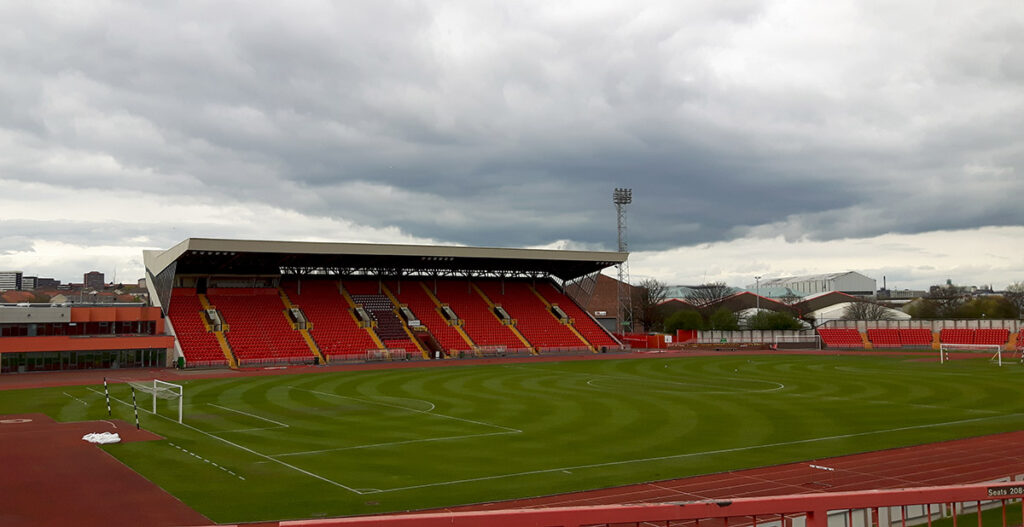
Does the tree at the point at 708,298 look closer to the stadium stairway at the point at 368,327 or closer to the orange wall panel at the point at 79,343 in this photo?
the stadium stairway at the point at 368,327

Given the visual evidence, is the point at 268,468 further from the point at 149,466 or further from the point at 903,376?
the point at 903,376

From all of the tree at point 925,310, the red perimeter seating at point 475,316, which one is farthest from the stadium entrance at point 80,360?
the tree at point 925,310

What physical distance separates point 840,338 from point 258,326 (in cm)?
6189

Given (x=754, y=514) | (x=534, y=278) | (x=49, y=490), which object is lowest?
(x=49, y=490)

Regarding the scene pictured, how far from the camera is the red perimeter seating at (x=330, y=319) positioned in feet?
209

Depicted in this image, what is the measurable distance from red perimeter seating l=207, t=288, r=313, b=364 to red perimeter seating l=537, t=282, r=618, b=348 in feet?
97.5

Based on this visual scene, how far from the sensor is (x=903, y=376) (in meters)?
45.2

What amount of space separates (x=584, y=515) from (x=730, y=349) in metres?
79.2

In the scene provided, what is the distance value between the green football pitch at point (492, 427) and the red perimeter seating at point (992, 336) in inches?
1170

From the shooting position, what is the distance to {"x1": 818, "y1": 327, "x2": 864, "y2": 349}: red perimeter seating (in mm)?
80250

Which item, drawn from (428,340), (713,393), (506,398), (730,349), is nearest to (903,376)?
(713,393)

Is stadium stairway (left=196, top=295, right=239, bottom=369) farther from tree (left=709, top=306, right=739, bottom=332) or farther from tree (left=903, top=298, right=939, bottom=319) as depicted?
tree (left=903, top=298, right=939, bottom=319)

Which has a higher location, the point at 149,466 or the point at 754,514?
the point at 754,514

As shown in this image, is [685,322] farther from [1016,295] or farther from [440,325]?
[1016,295]
